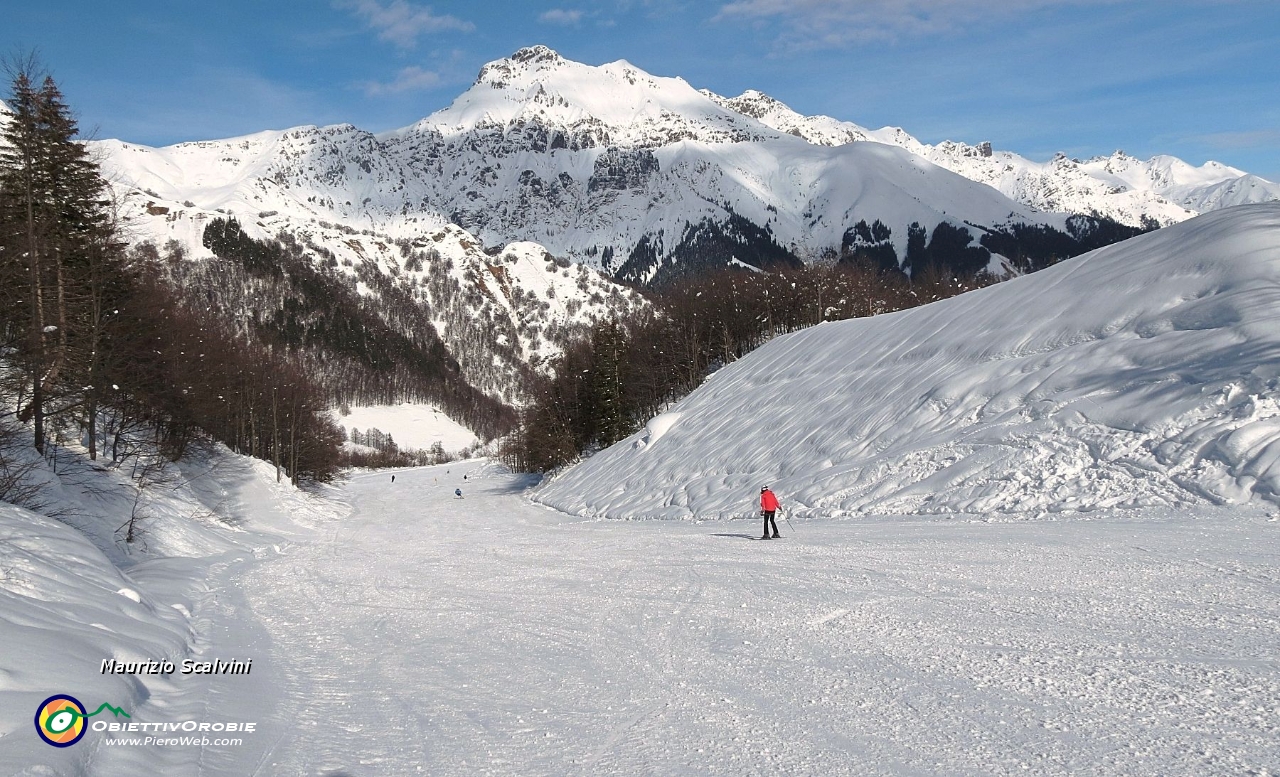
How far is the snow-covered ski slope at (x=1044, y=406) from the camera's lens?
52.4ft

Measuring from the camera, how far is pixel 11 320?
63.6 ft

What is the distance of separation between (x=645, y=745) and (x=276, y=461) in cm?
5232

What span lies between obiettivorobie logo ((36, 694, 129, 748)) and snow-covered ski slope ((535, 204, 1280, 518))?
684 inches

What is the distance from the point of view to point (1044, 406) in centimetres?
2027

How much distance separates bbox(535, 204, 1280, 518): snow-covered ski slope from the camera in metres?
16.0

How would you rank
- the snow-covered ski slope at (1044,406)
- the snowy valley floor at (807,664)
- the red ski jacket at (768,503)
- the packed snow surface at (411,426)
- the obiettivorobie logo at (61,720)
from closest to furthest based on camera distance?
the obiettivorobie logo at (61,720) < the snowy valley floor at (807,664) < the snow-covered ski slope at (1044,406) < the red ski jacket at (768,503) < the packed snow surface at (411,426)

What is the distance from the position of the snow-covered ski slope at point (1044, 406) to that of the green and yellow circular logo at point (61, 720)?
1739cm

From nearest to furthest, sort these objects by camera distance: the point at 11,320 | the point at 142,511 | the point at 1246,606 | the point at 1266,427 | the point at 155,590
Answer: the point at 1246,606, the point at 155,590, the point at 1266,427, the point at 11,320, the point at 142,511

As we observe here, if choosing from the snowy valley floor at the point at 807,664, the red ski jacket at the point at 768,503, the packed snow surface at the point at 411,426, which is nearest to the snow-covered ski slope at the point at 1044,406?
the snowy valley floor at the point at 807,664

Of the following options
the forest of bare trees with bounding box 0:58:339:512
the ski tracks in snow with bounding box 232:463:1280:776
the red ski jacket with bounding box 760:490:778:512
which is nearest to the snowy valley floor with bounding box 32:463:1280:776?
the ski tracks in snow with bounding box 232:463:1280:776

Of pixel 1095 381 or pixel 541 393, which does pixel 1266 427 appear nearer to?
pixel 1095 381

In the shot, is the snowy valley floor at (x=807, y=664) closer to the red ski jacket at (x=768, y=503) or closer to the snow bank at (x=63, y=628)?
the snow bank at (x=63, y=628)

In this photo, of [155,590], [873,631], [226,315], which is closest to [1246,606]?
[873,631]
